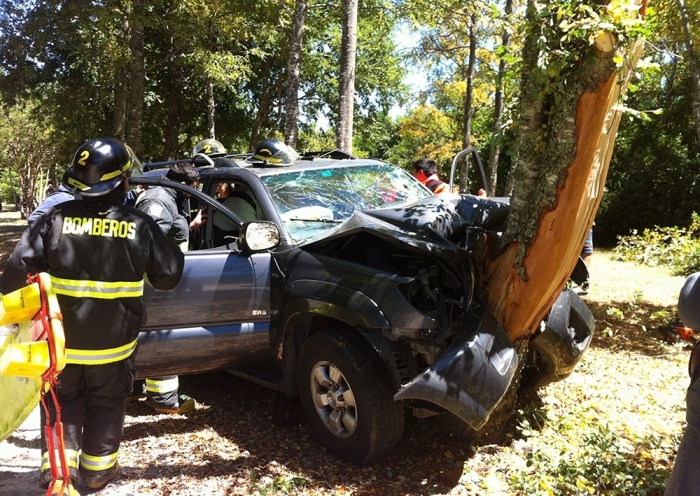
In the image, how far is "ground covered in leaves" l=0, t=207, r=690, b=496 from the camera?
10.7ft

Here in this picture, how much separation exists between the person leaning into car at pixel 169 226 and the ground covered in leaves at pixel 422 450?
14 cm

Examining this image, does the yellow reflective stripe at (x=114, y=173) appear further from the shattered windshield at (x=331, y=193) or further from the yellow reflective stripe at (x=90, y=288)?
the shattered windshield at (x=331, y=193)

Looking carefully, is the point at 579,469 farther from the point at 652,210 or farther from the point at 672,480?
the point at 652,210

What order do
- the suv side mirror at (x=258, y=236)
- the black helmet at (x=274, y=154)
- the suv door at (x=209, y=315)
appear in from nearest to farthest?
1. the suv side mirror at (x=258, y=236)
2. the suv door at (x=209, y=315)
3. the black helmet at (x=274, y=154)

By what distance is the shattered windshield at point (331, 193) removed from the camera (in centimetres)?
418

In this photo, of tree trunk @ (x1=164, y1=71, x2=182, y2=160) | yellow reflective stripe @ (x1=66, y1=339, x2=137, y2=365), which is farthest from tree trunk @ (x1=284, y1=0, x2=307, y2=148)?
tree trunk @ (x1=164, y1=71, x2=182, y2=160)

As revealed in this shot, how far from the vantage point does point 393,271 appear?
3432mm

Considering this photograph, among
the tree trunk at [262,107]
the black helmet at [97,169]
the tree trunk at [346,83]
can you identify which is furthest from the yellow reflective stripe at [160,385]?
the tree trunk at [262,107]

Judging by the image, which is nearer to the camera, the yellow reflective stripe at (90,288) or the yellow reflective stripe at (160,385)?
the yellow reflective stripe at (90,288)

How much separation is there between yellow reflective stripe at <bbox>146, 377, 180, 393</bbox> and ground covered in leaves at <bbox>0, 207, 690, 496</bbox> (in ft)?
0.95

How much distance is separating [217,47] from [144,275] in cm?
1599

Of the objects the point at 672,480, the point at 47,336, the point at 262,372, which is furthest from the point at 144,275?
the point at 672,480

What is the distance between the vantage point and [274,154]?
485cm

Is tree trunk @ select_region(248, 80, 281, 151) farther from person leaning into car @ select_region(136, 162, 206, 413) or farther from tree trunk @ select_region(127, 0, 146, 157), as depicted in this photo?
person leaning into car @ select_region(136, 162, 206, 413)
